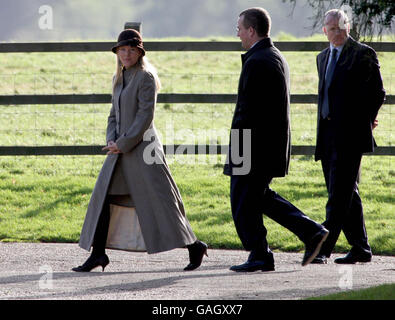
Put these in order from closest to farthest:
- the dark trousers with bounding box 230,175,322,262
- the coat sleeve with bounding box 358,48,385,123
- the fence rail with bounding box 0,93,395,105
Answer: the dark trousers with bounding box 230,175,322,262, the coat sleeve with bounding box 358,48,385,123, the fence rail with bounding box 0,93,395,105

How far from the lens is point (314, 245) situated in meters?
7.34

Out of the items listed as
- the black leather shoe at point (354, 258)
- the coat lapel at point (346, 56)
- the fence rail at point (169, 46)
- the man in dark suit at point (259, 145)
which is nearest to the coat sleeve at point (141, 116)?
the man in dark suit at point (259, 145)

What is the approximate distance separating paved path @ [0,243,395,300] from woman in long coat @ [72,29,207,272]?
0.27m

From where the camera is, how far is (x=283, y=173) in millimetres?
7375

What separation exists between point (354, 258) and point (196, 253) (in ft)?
4.57

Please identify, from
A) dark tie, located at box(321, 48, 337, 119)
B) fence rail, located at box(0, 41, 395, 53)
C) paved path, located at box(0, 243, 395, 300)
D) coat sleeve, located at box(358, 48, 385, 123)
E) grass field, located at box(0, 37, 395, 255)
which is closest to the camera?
paved path, located at box(0, 243, 395, 300)

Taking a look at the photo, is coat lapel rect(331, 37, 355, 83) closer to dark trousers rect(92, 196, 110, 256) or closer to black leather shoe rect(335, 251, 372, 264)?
black leather shoe rect(335, 251, 372, 264)

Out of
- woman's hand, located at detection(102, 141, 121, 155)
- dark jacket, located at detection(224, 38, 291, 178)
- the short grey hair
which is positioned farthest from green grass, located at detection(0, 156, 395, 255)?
the short grey hair

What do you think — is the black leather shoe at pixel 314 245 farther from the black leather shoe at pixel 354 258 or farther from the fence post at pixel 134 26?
the fence post at pixel 134 26

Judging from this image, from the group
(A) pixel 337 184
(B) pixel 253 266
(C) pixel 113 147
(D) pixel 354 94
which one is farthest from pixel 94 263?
(D) pixel 354 94

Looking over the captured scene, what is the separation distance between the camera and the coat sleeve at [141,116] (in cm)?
733

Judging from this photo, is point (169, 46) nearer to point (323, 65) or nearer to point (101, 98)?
point (101, 98)

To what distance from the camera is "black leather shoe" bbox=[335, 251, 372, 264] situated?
7949 millimetres

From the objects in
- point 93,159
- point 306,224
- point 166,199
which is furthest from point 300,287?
point 93,159
